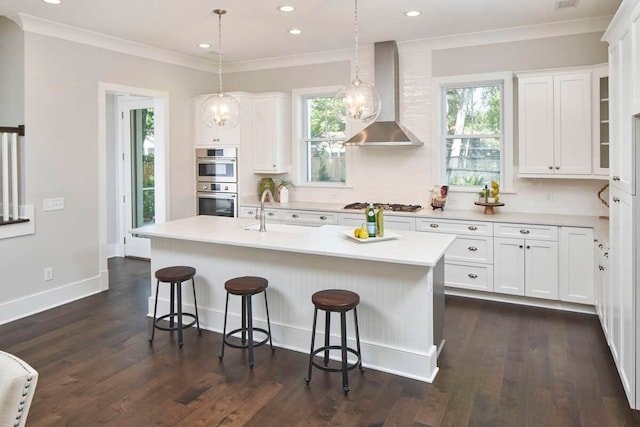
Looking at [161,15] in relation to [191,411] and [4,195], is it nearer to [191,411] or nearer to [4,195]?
[4,195]

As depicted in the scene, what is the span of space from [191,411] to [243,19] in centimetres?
354

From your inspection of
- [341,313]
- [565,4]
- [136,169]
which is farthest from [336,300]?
[136,169]

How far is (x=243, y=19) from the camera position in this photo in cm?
452

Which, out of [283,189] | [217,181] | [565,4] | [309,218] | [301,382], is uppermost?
[565,4]

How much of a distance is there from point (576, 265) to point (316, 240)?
2.56 m

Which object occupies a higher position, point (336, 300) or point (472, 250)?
point (472, 250)

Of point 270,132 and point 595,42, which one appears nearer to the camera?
point 595,42

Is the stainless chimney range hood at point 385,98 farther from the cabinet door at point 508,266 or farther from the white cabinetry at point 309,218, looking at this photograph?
the cabinet door at point 508,266

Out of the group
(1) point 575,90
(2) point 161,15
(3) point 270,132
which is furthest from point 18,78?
(1) point 575,90

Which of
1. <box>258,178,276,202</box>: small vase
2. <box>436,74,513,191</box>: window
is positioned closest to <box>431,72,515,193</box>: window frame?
<box>436,74,513,191</box>: window

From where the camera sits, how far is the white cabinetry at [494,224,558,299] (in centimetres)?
443

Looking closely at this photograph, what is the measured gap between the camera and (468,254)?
480 centimetres

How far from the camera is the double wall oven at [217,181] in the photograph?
613 centimetres

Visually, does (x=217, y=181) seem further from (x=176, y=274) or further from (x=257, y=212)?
(x=176, y=274)
